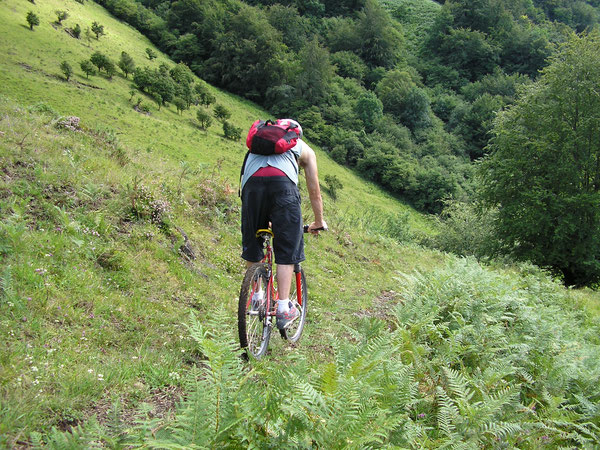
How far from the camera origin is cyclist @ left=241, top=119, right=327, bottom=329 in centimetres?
340

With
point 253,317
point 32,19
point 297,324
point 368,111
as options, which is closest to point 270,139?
point 253,317

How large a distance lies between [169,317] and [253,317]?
89cm

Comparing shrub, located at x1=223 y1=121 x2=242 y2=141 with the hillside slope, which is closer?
Result: the hillside slope

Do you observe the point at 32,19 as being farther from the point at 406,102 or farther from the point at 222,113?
the point at 406,102

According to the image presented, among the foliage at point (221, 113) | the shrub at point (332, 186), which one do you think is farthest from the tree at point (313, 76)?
the shrub at point (332, 186)

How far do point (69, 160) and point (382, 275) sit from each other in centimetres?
672

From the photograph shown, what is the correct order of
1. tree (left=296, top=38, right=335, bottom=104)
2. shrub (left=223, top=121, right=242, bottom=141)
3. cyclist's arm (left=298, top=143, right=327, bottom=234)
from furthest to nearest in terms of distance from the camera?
tree (left=296, top=38, right=335, bottom=104), shrub (left=223, top=121, right=242, bottom=141), cyclist's arm (left=298, top=143, right=327, bottom=234)

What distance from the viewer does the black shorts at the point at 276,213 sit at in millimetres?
3408

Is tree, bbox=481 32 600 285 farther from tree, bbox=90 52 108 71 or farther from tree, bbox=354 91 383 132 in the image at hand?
tree, bbox=354 91 383 132

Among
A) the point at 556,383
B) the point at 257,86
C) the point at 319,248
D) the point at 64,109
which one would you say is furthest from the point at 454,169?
the point at 556,383

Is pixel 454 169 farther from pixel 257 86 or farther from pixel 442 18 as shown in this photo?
pixel 442 18

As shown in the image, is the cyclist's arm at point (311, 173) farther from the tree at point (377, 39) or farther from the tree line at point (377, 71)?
the tree at point (377, 39)

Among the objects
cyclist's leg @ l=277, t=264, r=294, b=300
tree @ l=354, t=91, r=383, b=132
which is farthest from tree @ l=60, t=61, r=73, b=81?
tree @ l=354, t=91, r=383, b=132

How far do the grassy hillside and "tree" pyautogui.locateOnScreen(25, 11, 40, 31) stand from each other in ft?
121
